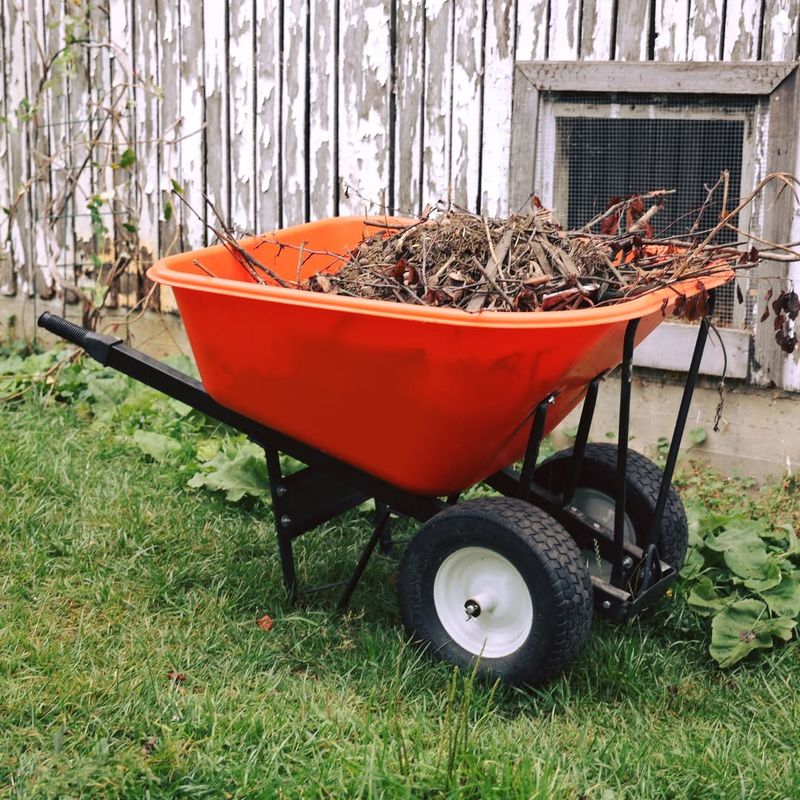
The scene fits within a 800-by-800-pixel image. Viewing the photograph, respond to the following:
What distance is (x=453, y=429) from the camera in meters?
2.86

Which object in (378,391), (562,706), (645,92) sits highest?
(645,92)

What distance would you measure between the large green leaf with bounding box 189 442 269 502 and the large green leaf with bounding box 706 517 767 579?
1548mm

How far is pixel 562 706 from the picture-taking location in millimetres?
2979

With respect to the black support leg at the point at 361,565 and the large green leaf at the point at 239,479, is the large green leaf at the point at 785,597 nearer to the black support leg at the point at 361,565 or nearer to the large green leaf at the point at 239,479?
the black support leg at the point at 361,565

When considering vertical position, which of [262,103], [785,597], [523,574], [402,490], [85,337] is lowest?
[785,597]

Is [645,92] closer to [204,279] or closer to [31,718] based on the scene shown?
[204,279]

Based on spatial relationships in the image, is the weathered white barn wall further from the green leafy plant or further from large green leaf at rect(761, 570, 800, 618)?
large green leaf at rect(761, 570, 800, 618)

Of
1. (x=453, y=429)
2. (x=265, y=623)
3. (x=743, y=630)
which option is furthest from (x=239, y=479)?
(x=743, y=630)

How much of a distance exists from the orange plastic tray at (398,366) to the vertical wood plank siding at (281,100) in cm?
163

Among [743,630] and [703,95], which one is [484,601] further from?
[703,95]

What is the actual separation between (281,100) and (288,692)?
296cm

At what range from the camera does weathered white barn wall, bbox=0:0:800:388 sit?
4383 millimetres

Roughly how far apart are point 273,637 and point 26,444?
1.75 meters

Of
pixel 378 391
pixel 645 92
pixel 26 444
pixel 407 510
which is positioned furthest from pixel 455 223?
pixel 26 444
